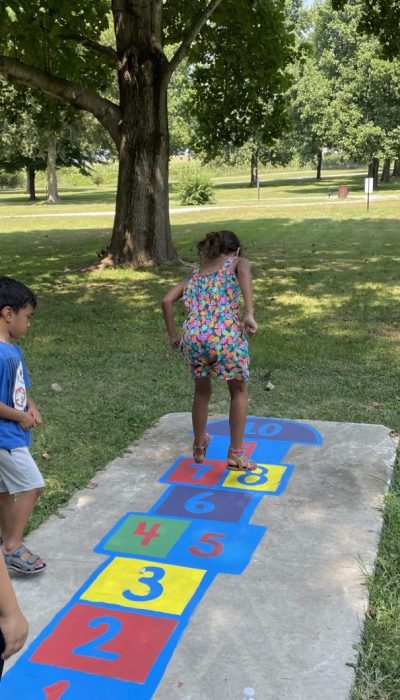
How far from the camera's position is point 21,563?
10.5 feet

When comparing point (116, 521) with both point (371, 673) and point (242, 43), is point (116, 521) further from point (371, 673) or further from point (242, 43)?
point (242, 43)

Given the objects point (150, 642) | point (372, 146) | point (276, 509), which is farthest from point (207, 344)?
point (372, 146)

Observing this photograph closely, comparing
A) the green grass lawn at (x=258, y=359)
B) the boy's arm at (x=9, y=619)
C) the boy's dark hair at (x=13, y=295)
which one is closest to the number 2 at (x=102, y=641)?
the green grass lawn at (x=258, y=359)

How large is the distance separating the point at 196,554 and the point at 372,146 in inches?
1606

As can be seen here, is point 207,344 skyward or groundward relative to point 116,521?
skyward

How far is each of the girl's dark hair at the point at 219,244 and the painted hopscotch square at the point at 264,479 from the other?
1.38 metres

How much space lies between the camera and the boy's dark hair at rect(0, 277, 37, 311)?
288 cm

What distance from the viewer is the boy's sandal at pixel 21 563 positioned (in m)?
3.19

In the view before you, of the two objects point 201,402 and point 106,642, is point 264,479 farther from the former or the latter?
point 106,642

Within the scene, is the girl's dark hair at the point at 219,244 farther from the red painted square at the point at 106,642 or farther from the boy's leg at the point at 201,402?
the red painted square at the point at 106,642

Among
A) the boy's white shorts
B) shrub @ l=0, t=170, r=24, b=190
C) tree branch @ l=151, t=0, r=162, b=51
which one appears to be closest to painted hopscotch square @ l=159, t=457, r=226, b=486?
the boy's white shorts

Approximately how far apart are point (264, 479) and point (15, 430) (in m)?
1.76

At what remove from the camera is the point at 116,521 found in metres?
3.72

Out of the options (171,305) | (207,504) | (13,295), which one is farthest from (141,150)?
(13,295)
